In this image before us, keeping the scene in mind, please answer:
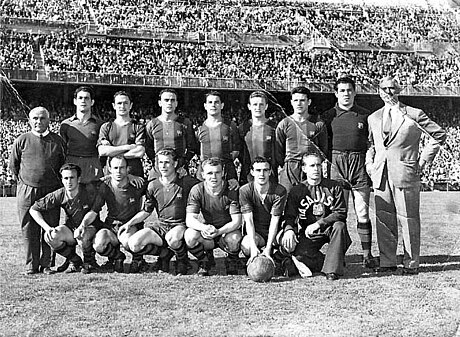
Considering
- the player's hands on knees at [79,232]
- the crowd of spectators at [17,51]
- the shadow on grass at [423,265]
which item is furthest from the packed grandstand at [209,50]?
the player's hands on knees at [79,232]

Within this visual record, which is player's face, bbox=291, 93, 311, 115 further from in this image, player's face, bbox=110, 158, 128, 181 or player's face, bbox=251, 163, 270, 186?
player's face, bbox=110, 158, 128, 181

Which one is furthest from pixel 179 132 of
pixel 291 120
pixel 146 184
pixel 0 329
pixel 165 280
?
pixel 0 329

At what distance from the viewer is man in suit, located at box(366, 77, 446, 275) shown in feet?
18.6

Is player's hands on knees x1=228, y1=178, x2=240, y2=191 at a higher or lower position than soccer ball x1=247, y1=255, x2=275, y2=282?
higher

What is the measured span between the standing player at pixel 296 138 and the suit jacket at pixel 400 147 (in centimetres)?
55

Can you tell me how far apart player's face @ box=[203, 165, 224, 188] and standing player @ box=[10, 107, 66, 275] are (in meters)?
1.51

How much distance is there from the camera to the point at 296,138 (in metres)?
6.11

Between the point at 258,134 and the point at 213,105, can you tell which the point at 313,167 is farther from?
the point at 213,105

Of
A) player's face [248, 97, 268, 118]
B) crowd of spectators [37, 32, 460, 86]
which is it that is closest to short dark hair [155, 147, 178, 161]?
player's face [248, 97, 268, 118]

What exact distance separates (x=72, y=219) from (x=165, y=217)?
3.02 feet

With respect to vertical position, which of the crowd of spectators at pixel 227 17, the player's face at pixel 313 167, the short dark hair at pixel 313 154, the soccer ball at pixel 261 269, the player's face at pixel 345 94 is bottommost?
the soccer ball at pixel 261 269

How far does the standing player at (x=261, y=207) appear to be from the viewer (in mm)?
5504

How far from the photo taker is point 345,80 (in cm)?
608

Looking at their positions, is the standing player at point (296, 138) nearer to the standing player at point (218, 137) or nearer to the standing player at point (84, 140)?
the standing player at point (218, 137)
